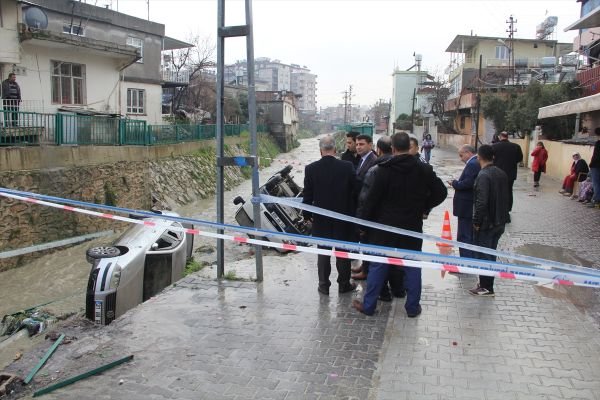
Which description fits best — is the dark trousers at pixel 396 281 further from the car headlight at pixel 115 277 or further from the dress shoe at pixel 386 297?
the car headlight at pixel 115 277

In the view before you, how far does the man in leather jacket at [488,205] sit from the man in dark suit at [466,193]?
0.60 metres

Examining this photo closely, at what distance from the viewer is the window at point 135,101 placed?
96.2ft

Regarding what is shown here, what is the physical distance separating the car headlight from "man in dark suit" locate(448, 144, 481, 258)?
14.3 feet

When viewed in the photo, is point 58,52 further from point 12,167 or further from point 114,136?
point 12,167

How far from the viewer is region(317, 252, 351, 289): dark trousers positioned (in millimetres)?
5871

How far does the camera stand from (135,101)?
30.0 m

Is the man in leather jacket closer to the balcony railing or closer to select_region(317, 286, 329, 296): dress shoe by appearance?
select_region(317, 286, 329, 296): dress shoe

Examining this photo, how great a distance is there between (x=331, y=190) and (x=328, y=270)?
93cm

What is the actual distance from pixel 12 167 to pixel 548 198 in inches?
544

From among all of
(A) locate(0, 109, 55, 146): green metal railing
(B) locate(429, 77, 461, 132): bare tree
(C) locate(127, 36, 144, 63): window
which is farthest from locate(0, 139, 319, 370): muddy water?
(B) locate(429, 77, 461, 132): bare tree

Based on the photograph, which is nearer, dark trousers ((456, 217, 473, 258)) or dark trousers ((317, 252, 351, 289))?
dark trousers ((317, 252, 351, 289))

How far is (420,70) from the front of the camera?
75.4 m

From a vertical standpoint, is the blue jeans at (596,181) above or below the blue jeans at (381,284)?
above

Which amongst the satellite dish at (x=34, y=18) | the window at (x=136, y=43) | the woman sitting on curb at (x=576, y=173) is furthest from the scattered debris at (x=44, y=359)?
the window at (x=136, y=43)
